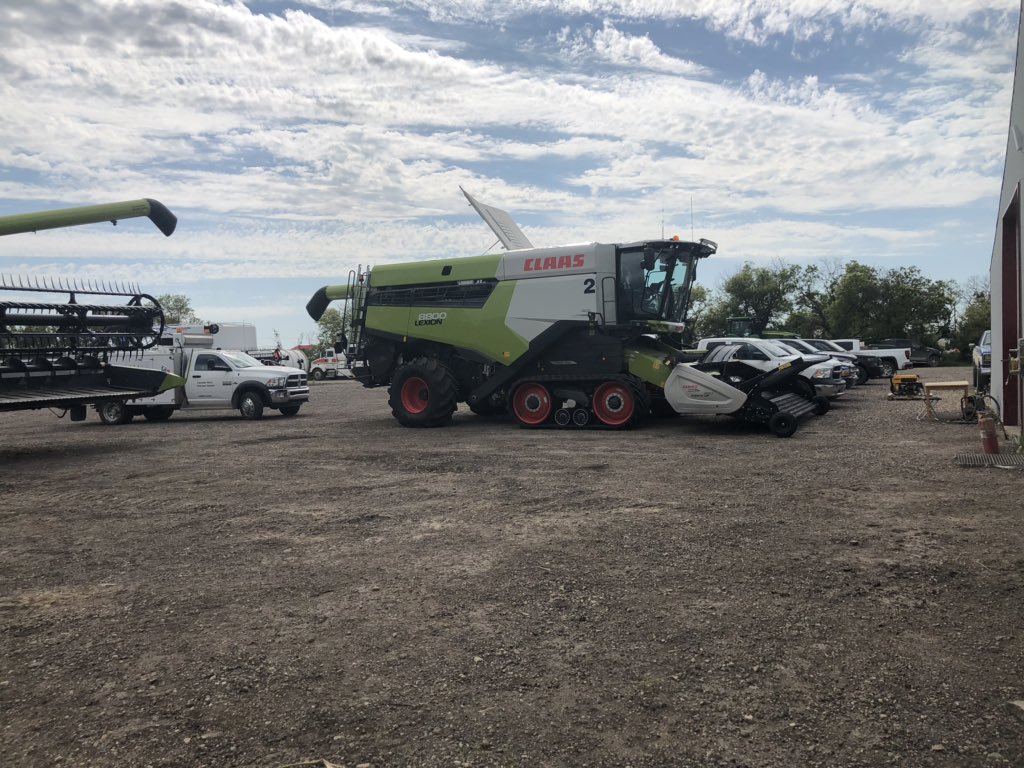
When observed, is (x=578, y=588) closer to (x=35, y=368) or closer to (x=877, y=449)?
(x=877, y=449)

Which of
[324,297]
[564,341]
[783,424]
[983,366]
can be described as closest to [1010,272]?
[783,424]

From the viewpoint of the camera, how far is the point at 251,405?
67.1 ft

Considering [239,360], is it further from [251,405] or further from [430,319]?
[430,319]

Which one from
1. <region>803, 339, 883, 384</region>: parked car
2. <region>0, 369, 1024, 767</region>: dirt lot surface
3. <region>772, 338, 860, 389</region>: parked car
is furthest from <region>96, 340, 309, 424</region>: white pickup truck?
<region>803, 339, 883, 384</region>: parked car

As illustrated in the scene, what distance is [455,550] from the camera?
6539 mm

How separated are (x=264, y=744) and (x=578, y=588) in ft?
8.15

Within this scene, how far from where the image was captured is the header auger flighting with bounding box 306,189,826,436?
14.8m

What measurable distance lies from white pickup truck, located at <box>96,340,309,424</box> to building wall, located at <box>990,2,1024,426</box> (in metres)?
15.3

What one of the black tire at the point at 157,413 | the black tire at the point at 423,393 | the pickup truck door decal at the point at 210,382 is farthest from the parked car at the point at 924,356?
the black tire at the point at 157,413

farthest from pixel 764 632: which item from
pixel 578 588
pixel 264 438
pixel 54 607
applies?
pixel 264 438

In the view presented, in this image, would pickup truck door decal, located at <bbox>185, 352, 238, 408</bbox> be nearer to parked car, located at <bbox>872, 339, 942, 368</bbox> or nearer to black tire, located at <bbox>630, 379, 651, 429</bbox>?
black tire, located at <bbox>630, 379, 651, 429</bbox>

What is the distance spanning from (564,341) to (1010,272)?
8.08 metres

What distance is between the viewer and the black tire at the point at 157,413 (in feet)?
68.3

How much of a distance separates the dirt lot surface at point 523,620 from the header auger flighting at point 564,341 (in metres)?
5.02
